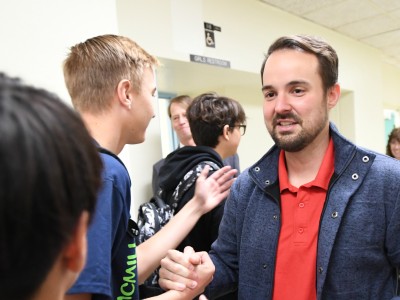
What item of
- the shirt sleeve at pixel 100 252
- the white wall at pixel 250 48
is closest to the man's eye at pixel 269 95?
the shirt sleeve at pixel 100 252

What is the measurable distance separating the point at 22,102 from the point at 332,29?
14.4 feet

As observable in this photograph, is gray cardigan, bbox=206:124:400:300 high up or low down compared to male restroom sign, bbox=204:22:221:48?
down

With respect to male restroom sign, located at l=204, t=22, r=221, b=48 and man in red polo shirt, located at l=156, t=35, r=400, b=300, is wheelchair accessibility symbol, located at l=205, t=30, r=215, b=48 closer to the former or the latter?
male restroom sign, located at l=204, t=22, r=221, b=48

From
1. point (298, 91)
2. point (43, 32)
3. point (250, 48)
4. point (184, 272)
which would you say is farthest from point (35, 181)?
point (250, 48)

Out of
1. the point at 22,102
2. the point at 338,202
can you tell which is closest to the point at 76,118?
the point at 22,102

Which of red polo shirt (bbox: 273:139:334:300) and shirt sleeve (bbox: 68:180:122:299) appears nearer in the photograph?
shirt sleeve (bbox: 68:180:122:299)

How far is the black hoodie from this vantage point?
Answer: 1417 mm

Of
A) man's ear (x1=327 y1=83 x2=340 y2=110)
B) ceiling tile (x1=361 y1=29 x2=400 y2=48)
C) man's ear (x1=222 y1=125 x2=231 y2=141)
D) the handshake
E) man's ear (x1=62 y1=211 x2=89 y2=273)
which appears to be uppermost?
ceiling tile (x1=361 y1=29 x2=400 y2=48)

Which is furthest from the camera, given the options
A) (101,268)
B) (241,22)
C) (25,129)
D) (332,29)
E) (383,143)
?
(383,143)

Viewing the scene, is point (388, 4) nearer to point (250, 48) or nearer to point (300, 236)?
point (250, 48)

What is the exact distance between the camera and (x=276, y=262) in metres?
1.06

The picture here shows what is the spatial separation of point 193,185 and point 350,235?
67cm

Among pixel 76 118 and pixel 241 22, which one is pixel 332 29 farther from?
pixel 76 118

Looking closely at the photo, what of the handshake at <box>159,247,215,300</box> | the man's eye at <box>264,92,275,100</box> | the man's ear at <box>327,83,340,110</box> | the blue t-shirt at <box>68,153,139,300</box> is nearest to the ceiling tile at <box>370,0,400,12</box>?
the man's ear at <box>327,83,340,110</box>
